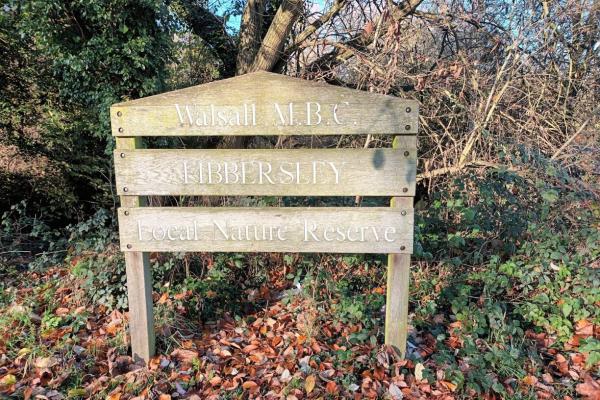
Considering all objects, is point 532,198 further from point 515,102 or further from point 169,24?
point 169,24

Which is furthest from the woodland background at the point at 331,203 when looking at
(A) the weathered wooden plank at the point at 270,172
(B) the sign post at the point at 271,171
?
(A) the weathered wooden plank at the point at 270,172

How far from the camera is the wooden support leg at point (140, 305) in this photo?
2652mm

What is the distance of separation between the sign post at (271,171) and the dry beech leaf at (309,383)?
0.65 m

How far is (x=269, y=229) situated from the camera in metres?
2.52

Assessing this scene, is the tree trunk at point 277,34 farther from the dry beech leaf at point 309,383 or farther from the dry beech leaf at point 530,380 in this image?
the dry beech leaf at point 530,380

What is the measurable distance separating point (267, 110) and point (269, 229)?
730 mm

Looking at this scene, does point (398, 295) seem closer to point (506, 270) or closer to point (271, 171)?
point (271, 171)

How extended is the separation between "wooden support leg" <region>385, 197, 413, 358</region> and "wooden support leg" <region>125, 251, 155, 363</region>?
161 centimetres

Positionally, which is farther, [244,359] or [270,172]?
[244,359]

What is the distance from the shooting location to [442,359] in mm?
2598

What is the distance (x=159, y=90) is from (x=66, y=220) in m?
2.48

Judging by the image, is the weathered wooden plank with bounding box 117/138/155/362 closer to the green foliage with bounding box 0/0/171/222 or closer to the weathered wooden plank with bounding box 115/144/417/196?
the weathered wooden plank with bounding box 115/144/417/196

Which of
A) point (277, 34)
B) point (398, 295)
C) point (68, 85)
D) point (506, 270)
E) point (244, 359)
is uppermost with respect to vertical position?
point (277, 34)

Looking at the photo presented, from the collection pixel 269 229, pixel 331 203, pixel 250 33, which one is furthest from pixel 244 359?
pixel 250 33
